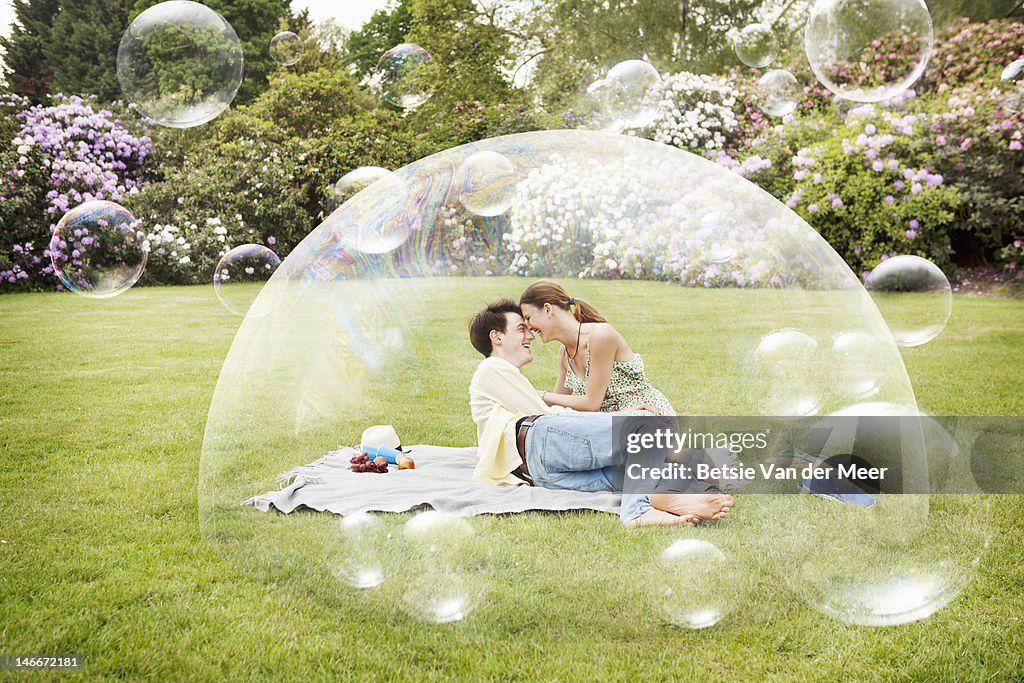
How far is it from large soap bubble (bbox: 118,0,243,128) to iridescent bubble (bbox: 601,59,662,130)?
3509mm

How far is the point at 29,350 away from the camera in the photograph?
8.58 meters

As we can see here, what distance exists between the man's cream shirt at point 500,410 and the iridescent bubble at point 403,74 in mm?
4556

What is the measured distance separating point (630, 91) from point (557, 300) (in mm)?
5040

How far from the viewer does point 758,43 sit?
1028 cm

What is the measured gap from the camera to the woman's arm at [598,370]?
4109 mm

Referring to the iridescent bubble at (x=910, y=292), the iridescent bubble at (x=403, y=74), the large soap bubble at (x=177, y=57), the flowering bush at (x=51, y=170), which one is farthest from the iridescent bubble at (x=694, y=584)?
the flowering bush at (x=51, y=170)

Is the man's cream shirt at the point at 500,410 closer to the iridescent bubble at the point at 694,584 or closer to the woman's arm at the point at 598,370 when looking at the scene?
the woman's arm at the point at 598,370

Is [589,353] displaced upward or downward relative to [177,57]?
downward

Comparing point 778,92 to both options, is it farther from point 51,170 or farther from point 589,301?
point 51,170

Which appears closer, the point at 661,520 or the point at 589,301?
the point at 661,520

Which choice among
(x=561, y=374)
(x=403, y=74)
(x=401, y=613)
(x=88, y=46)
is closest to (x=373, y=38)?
(x=88, y=46)

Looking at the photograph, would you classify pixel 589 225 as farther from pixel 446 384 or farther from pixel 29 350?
pixel 29 350

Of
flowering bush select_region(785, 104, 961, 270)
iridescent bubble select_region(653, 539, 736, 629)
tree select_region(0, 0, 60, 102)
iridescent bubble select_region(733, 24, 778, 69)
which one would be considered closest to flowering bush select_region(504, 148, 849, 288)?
iridescent bubble select_region(653, 539, 736, 629)

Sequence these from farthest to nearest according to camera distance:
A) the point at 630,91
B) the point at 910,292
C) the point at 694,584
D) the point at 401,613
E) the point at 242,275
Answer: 1. the point at 242,275
2. the point at 630,91
3. the point at 910,292
4. the point at 694,584
5. the point at 401,613
